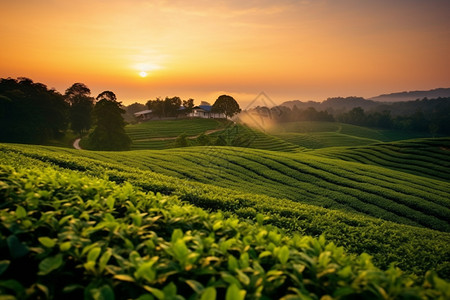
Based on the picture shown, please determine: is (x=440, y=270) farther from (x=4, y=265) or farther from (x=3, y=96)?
(x=3, y=96)

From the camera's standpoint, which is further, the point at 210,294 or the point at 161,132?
the point at 161,132

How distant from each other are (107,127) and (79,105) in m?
21.8

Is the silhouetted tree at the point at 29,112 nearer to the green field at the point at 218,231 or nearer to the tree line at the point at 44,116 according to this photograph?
the tree line at the point at 44,116

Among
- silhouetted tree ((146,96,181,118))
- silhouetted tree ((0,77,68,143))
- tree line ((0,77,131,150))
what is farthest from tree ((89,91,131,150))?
silhouetted tree ((146,96,181,118))

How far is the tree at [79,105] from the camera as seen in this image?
207 feet

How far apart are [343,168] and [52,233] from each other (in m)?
20.2

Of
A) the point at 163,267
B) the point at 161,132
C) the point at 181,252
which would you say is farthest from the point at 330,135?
the point at 163,267

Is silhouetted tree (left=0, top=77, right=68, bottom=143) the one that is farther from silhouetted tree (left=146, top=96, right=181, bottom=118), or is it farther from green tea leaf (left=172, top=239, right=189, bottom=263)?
green tea leaf (left=172, top=239, right=189, bottom=263)

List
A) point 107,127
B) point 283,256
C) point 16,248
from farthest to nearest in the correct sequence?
point 107,127
point 283,256
point 16,248

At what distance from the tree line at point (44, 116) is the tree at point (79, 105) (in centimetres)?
361

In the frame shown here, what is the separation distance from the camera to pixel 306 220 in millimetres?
7789

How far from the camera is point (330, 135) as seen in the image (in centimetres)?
8362

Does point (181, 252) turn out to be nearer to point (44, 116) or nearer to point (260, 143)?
point (260, 143)

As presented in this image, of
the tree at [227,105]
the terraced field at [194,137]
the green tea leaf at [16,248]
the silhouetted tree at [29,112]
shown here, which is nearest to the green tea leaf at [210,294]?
the green tea leaf at [16,248]
